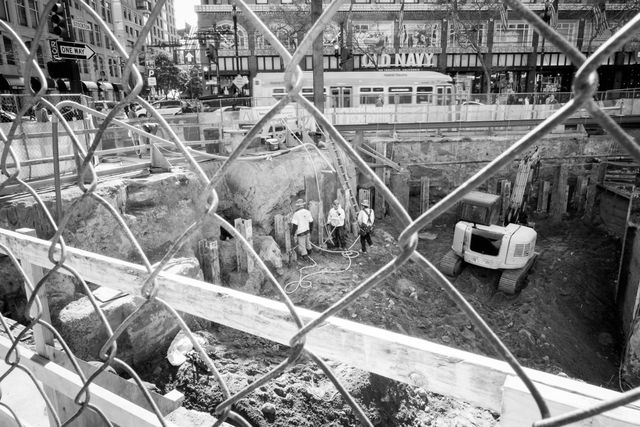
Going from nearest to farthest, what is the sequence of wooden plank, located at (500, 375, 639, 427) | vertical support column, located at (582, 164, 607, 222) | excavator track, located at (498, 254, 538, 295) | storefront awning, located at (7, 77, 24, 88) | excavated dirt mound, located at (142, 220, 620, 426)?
1. wooden plank, located at (500, 375, 639, 427)
2. excavated dirt mound, located at (142, 220, 620, 426)
3. excavator track, located at (498, 254, 538, 295)
4. vertical support column, located at (582, 164, 607, 222)
5. storefront awning, located at (7, 77, 24, 88)

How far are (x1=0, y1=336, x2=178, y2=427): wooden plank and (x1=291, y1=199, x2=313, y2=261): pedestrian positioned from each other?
1084 centimetres

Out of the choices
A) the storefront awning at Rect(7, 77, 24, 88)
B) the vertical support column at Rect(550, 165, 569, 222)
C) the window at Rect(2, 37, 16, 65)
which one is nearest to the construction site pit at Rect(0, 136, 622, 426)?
the vertical support column at Rect(550, 165, 569, 222)

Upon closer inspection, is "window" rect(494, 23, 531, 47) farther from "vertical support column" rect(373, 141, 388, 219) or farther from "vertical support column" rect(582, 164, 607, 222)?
"vertical support column" rect(373, 141, 388, 219)

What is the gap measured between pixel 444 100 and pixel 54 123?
24.4 meters

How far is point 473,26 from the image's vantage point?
37.6 m

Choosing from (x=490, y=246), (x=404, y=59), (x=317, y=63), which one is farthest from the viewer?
(x=404, y=59)

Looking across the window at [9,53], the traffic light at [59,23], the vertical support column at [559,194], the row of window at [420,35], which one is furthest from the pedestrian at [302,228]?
the row of window at [420,35]

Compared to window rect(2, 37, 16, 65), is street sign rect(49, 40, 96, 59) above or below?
below

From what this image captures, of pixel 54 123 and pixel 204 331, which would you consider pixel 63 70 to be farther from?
pixel 54 123

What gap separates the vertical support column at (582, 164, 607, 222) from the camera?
21031 mm

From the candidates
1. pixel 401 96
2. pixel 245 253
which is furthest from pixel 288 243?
pixel 401 96

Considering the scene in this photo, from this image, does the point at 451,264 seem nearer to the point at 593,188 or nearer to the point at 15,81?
the point at 593,188

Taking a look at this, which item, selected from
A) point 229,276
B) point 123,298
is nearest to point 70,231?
point 123,298

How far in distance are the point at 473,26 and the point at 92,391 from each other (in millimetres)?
41716
